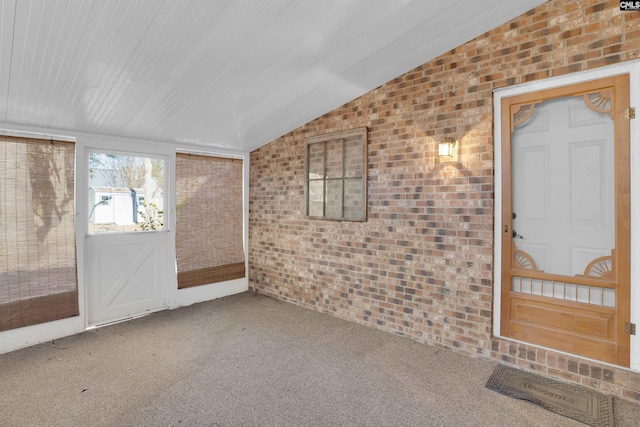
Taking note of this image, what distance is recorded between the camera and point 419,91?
11.1 feet

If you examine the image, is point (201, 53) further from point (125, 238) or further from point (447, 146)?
point (125, 238)

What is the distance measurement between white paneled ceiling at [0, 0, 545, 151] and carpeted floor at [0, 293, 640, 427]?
240 centimetres

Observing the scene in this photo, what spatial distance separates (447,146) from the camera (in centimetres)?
310

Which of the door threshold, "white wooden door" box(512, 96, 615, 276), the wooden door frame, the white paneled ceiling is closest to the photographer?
the white paneled ceiling

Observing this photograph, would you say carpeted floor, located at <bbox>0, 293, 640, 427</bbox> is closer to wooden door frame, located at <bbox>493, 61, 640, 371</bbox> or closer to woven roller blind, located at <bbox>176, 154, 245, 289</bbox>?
wooden door frame, located at <bbox>493, 61, 640, 371</bbox>

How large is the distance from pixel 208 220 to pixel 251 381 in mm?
2775

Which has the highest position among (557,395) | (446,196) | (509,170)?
(509,170)

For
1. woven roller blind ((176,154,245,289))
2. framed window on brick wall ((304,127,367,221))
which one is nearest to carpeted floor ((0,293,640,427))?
woven roller blind ((176,154,245,289))

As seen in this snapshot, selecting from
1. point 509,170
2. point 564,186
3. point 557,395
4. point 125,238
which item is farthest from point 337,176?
point 557,395

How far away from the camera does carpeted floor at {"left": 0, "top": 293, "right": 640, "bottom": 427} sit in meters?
2.22

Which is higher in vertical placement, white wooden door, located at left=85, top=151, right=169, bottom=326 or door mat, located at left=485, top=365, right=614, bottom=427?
white wooden door, located at left=85, top=151, right=169, bottom=326

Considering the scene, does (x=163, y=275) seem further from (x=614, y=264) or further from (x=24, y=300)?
(x=614, y=264)

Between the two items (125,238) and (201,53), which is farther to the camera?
(125,238)

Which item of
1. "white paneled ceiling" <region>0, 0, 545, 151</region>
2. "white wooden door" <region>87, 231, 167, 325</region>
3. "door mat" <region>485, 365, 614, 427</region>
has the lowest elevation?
"door mat" <region>485, 365, 614, 427</region>
